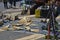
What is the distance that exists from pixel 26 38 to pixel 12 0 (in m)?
21.4

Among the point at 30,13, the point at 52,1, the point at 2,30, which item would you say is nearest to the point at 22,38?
the point at 2,30

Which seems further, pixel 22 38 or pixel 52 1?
pixel 22 38

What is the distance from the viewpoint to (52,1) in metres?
6.84

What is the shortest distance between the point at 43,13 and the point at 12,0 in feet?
40.3

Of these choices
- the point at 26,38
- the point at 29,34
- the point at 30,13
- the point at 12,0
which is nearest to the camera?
the point at 26,38

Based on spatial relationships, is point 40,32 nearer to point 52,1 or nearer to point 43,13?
point 52,1

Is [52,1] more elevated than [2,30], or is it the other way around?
[52,1]

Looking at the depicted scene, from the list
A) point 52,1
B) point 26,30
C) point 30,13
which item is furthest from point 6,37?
point 30,13

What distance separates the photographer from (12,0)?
3092cm

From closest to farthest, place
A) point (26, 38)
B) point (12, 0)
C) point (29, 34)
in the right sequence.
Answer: point (26, 38) → point (29, 34) → point (12, 0)

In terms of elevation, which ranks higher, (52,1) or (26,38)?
(52,1)

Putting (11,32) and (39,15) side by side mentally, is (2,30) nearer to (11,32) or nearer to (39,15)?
(11,32)

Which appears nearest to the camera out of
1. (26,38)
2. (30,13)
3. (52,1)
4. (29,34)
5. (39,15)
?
(52,1)

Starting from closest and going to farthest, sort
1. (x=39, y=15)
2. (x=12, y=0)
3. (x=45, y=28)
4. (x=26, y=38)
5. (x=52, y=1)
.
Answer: (x=52, y=1), (x=26, y=38), (x=45, y=28), (x=39, y=15), (x=12, y=0)
